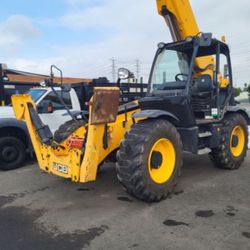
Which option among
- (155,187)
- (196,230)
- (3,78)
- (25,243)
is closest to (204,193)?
(155,187)

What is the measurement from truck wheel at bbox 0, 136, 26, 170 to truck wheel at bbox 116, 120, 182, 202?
3.65 meters

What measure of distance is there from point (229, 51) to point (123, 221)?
13.9ft

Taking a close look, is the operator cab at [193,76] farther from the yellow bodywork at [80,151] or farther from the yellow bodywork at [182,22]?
the yellow bodywork at [80,151]

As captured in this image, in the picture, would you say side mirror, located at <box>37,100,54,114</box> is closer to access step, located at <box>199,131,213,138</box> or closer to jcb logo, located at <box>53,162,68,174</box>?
jcb logo, located at <box>53,162,68,174</box>

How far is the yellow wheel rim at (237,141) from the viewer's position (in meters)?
6.67

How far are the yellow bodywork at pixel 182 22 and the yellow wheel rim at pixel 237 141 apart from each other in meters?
1.04

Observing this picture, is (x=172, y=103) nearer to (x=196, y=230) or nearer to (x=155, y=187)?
(x=155, y=187)

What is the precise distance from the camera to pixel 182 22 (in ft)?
21.2

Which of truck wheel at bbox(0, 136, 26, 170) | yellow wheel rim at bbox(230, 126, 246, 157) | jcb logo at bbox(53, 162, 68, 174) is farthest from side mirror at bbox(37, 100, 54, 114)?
yellow wheel rim at bbox(230, 126, 246, 157)

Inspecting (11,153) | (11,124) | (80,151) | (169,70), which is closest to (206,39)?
(169,70)

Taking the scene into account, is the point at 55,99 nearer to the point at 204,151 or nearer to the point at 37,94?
the point at 37,94

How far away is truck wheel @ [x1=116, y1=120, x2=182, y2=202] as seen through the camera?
454 cm

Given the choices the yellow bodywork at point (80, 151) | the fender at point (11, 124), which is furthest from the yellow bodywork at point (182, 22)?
the fender at point (11, 124)

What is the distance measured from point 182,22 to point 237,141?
9.01ft
